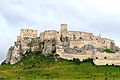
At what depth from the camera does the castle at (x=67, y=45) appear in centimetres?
13839

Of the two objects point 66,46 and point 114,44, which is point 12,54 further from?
point 114,44

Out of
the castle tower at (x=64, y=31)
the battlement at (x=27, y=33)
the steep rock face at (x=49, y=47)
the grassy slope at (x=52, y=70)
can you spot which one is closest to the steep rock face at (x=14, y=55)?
the battlement at (x=27, y=33)

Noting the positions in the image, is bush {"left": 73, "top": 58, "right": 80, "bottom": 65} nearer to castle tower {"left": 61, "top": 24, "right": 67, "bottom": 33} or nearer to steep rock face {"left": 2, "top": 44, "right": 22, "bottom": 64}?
castle tower {"left": 61, "top": 24, "right": 67, "bottom": 33}

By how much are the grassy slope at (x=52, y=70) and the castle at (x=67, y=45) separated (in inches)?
149

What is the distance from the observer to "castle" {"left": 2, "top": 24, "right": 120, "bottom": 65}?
138387 mm

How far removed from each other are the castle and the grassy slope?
3797mm

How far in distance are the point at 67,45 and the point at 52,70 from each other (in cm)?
2303

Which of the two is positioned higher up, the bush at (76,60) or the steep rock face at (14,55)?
the steep rock face at (14,55)

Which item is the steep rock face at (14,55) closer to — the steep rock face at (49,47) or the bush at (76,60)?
the steep rock face at (49,47)

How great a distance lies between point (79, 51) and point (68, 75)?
25.0 metres

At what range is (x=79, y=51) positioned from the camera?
467 ft

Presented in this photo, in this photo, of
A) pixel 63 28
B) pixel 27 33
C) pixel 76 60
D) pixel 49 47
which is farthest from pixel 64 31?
pixel 76 60

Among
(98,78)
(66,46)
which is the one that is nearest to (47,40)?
(66,46)

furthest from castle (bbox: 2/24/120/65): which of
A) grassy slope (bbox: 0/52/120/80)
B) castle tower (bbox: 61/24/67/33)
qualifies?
grassy slope (bbox: 0/52/120/80)
